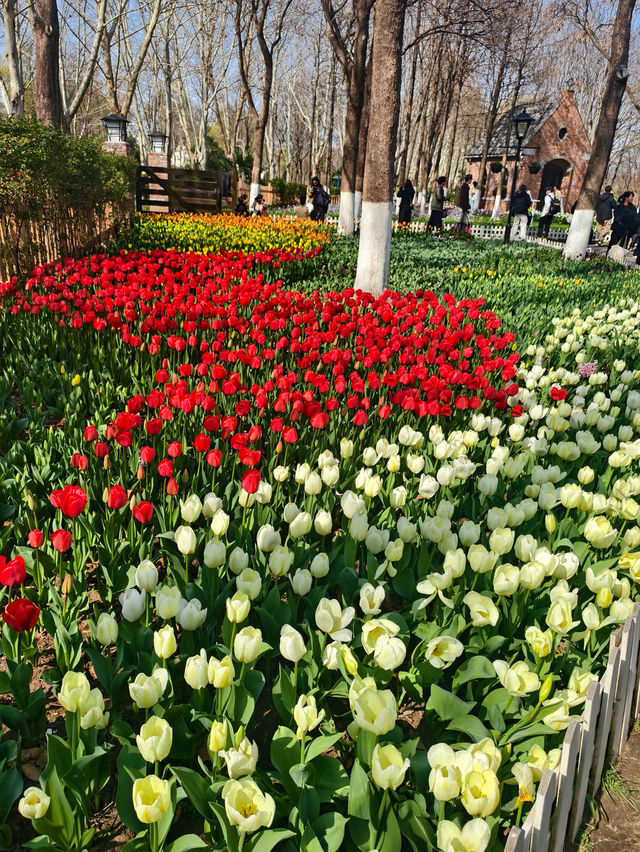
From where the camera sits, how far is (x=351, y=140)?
A: 54.7ft

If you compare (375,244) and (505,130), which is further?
(505,130)

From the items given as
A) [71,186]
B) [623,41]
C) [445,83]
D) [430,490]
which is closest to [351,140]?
[623,41]

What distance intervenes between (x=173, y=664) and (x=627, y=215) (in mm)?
16958

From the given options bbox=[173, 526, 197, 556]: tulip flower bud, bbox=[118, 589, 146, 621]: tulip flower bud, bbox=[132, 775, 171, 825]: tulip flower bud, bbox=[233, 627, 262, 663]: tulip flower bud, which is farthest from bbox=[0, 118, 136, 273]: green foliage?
bbox=[132, 775, 171, 825]: tulip flower bud

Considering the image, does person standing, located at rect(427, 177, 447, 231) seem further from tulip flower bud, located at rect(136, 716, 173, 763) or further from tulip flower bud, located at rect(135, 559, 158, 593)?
tulip flower bud, located at rect(136, 716, 173, 763)

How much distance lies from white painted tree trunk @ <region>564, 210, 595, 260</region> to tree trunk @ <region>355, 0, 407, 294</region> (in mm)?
7737

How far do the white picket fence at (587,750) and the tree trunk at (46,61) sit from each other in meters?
12.4

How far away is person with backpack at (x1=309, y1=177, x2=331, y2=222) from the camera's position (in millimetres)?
18500

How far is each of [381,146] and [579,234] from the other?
816 cm

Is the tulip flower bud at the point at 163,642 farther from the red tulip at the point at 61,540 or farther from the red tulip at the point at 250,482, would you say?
the red tulip at the point at 250,482

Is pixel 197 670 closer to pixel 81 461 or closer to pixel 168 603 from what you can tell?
pixel 168 603

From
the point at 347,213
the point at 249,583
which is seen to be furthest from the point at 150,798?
the point at 347,213

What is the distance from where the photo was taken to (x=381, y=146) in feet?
24.2

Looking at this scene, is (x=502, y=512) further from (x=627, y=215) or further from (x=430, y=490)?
(x=627, y=215)
